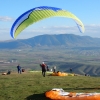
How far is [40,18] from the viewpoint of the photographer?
20500 mm

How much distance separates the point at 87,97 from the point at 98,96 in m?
0.78

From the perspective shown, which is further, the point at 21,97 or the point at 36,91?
the point at 36,91

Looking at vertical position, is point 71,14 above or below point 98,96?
above

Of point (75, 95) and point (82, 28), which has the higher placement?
point (82, 28)

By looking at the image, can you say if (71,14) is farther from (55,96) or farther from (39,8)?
(55,96)

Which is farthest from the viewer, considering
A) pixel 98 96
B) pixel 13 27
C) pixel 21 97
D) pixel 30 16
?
pixel 13 27

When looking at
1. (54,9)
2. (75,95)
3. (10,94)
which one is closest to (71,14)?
(54,9)

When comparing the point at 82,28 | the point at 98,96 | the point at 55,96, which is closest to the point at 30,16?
the point at 82,28

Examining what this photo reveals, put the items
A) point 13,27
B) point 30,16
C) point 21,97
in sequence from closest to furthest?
point 21,97 < point 30,16 < point 13,27

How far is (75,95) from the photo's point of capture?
57.8ft

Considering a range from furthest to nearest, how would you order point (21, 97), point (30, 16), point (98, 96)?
point (30, 16), point (21, 97), point (98, 96)

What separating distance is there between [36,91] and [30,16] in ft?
21.1

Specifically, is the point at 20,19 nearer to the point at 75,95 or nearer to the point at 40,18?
the point at 40,18

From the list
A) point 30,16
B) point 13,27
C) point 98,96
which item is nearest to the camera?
point 98,96
